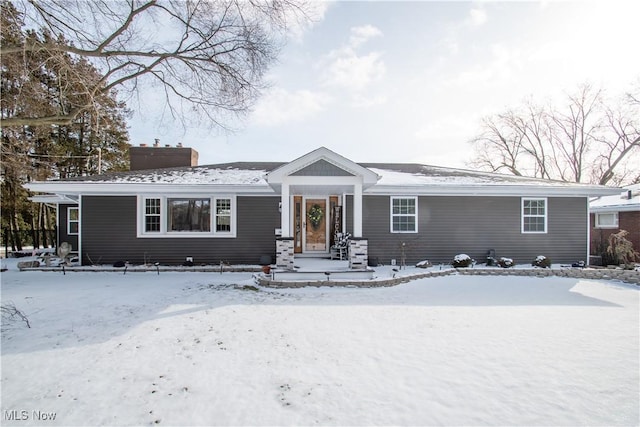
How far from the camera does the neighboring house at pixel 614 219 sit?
44.7 ft

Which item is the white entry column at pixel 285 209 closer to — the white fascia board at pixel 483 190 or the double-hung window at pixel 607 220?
the white fascia board at pixel 483 190

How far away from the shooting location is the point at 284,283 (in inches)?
323

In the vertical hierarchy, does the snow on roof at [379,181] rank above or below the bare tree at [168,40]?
below

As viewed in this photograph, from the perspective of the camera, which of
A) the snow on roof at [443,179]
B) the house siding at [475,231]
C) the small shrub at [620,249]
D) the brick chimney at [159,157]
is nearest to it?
the house siding at [475,231]

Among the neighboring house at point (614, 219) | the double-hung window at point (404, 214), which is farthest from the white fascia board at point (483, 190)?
the neighboring house at point (614, 219)

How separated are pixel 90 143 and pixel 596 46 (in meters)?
25.6

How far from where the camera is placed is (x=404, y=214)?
36.6 feet

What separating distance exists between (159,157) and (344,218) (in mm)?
9200

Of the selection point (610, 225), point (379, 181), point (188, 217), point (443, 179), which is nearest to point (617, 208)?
point (610, 225)

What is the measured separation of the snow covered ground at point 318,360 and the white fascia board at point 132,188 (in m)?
3.82

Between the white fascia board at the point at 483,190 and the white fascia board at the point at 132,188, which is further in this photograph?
the white fascia board at the point at 483,190

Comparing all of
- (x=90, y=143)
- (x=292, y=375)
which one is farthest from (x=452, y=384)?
(x=90, y=143)

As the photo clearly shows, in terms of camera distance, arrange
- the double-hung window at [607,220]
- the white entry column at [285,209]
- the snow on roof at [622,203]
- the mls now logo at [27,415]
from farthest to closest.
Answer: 1. the double-hung window at [607,220]
2. the snow on roof at [622,203]
3. the white entry column at [285,209]
4. the mls now logo at [27,415]

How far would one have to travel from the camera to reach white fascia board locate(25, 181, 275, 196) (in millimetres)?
9968
